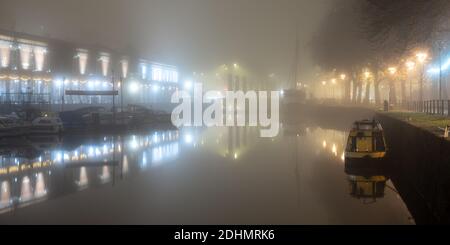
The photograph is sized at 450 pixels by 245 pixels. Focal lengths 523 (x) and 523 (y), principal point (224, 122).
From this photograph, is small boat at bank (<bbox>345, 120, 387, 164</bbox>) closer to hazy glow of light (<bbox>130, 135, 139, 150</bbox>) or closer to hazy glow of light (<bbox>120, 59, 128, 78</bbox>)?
hazy glow of light (<bbox>130, 135, 139, 150</bbox>)

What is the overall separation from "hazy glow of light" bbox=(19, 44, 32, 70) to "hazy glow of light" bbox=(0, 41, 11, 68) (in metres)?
2.67

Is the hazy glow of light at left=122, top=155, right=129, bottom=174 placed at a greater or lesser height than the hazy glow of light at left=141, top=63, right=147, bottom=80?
lesser

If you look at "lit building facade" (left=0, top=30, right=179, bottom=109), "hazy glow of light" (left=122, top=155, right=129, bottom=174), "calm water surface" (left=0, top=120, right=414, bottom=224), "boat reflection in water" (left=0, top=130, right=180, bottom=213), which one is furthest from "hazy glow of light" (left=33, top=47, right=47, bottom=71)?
"hazy glow of light" (left=122, top=155, right=129, bottom=174)

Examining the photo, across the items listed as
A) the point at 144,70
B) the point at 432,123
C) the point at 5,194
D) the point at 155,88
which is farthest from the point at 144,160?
the point at 155,88

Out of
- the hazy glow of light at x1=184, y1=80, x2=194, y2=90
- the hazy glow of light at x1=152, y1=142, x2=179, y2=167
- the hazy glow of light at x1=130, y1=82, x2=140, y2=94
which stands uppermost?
the hazy glow of light at x1=184, y1=80, x2=194, y2=90

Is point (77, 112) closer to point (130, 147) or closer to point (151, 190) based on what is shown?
point (130, 147)

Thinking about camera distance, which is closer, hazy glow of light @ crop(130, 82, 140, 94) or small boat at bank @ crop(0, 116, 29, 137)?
small boat at bank @ crop(0, 116, 29, 137)

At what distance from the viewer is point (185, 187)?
25.7m

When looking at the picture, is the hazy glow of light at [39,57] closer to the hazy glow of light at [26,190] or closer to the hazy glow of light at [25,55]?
the hazy glow of light at [25,55]

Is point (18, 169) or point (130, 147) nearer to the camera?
point (18, 169)

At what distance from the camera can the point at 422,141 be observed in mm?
22156

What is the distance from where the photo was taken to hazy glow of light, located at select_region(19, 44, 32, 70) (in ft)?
251

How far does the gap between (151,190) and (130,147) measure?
751 inches
